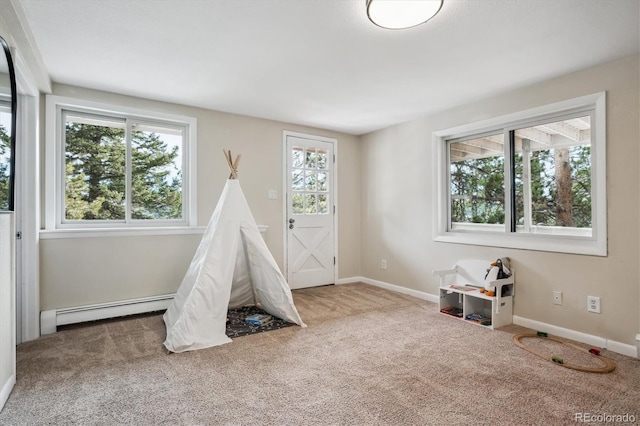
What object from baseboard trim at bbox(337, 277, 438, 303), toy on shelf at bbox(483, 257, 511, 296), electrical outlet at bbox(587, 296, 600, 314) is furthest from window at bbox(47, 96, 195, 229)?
electrical outlet at bbox(587, 296, 600, 314)

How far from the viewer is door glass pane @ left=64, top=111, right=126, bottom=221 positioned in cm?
333

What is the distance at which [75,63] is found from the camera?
2736mm

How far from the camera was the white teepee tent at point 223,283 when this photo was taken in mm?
2670

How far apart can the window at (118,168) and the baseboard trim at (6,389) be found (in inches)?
60.6

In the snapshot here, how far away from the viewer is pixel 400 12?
1.88 m

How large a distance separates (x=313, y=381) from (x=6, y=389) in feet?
5.47

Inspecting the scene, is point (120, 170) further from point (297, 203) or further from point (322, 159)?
point (322, 159)

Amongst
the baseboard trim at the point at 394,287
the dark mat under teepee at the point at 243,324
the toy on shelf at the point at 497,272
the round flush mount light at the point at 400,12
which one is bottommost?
the dark mat under teepee at the point at 243,324

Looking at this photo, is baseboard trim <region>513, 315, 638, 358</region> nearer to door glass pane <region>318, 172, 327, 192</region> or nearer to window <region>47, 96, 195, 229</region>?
door glass pane <region>318, 172, 327, 192</region>

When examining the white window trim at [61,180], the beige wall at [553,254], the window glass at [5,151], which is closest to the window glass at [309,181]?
the beige wall at [553,254]

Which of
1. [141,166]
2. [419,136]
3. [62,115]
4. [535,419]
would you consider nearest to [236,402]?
[535,419]

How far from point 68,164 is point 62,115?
0.45m

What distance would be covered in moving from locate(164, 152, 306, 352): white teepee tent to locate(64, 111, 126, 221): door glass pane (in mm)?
1116

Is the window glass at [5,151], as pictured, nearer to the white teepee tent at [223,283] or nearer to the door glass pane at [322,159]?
the white teepee tent at [223,283]
